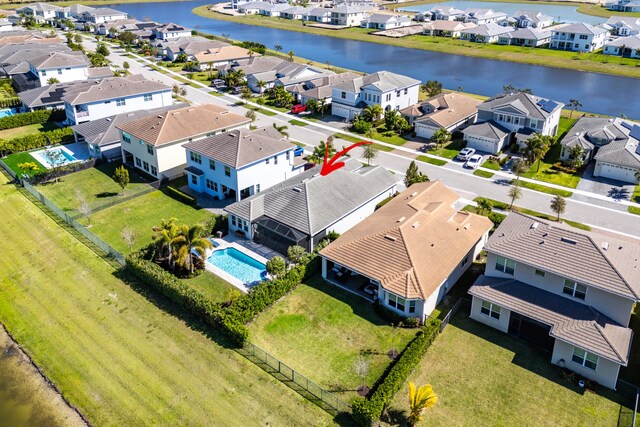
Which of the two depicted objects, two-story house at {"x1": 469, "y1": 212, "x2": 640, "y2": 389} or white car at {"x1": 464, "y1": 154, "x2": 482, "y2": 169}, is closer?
two-story house at {"x1": 469, "y1": 212, "x2": 640, "y2": 389}


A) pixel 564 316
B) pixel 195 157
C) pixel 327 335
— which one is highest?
pixel 195 157

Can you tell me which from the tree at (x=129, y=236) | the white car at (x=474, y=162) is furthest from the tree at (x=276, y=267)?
the white car at (x=474, y=162)

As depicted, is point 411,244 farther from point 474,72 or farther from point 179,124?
point 474,72

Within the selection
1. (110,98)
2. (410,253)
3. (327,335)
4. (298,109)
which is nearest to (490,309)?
(410,253)

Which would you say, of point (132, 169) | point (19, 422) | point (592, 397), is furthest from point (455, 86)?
point (19, 422)

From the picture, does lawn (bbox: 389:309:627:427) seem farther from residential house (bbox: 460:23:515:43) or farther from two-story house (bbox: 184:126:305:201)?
residential house (bbox: 460:23:515:43)

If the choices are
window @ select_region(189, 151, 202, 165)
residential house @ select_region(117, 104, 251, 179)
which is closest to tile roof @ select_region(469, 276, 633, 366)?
window @ select_region(189, 151, 202, 165)

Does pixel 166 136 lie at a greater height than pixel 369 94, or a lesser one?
lesser
